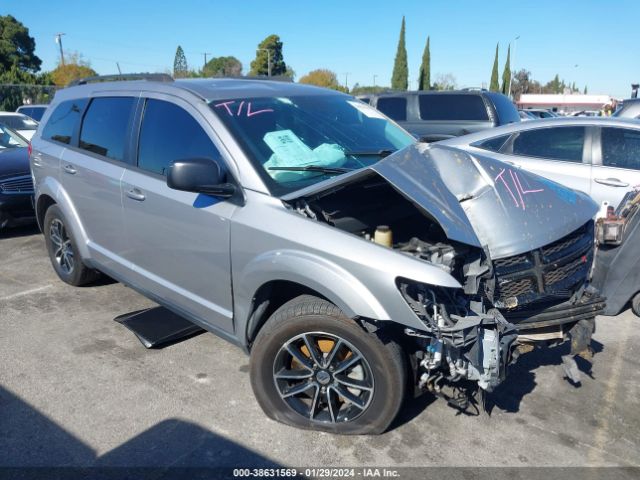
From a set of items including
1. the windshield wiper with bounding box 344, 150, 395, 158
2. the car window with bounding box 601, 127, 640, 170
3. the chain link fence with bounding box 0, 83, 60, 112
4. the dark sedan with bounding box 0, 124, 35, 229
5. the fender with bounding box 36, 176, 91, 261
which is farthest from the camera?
the chain link fence with bounding box 0, 83, 60, 112

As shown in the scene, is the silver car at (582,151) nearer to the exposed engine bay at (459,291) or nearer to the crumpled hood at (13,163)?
the exposed engine bay at (459,291)

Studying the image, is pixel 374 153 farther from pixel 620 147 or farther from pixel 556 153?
pixel 620 147

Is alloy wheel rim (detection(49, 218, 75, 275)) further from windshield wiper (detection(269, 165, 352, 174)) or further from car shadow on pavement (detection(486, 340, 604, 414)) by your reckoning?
car shadow on pavement (detection(486, 340, 604, 414))

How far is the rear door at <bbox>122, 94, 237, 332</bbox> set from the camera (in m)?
3.14

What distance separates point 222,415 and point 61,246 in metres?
2.97

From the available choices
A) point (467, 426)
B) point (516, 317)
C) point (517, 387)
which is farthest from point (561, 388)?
point (516, 317)

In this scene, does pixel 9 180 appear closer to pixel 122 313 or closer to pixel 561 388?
pixel 122 313

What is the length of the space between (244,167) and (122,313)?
2256 millimetres

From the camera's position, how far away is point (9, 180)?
22.0 feet

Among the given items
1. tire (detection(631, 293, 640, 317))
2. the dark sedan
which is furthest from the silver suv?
the dark sedan

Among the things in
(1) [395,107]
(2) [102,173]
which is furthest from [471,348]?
(1) [395,107]

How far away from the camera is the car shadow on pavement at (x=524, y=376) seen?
10.6 feet

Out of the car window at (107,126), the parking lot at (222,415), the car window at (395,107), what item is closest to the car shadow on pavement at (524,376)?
the parking lot at (222,415)

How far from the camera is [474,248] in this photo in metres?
2.60
